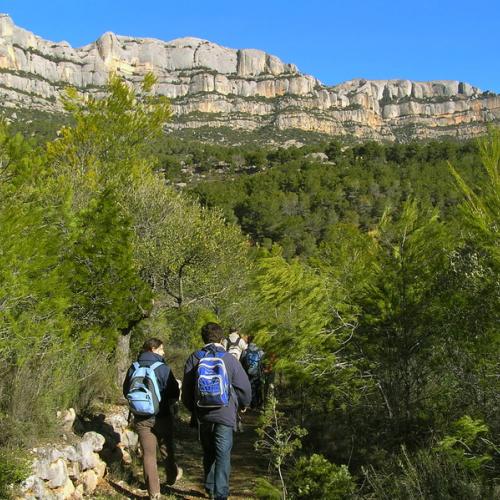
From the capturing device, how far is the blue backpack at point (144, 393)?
462 centimetres

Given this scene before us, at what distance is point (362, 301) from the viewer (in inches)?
207

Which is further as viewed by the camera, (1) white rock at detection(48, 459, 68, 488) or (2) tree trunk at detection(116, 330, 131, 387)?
(2) tree trunk at detection(116, 330, 131, 387)

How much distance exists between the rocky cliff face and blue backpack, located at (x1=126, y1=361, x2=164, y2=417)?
104 meters

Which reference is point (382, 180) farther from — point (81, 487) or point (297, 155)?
point (81, 487)

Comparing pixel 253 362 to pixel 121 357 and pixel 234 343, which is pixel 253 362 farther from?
pixel 121 357

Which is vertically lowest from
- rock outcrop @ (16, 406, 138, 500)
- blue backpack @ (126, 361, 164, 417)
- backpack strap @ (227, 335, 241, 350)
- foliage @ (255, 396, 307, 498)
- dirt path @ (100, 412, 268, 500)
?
dirt path @ (100, 412, 268, 500)

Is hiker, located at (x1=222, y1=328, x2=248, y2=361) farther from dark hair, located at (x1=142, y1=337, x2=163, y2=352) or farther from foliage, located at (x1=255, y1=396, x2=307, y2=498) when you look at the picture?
dark hair, located at (x1=142, y1=337, x2=163, y2=352)

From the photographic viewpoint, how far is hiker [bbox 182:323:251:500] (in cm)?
426

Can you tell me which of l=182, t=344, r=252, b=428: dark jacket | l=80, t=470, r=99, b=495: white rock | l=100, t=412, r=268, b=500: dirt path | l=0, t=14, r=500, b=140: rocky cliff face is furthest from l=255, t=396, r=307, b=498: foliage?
l=0, t=14, r=500, b=140: rocky cliff face

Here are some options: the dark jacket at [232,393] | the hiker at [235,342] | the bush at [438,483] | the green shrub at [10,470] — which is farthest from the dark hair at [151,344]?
the hiker at [235,342]

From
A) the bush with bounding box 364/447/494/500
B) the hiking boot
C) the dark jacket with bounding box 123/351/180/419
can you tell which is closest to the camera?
the bush with bounding box 364/447/494/500

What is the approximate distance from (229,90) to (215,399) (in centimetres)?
14599

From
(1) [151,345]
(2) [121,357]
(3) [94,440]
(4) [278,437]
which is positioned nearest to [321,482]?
(4) [278,437]

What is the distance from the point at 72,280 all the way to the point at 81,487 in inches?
158
